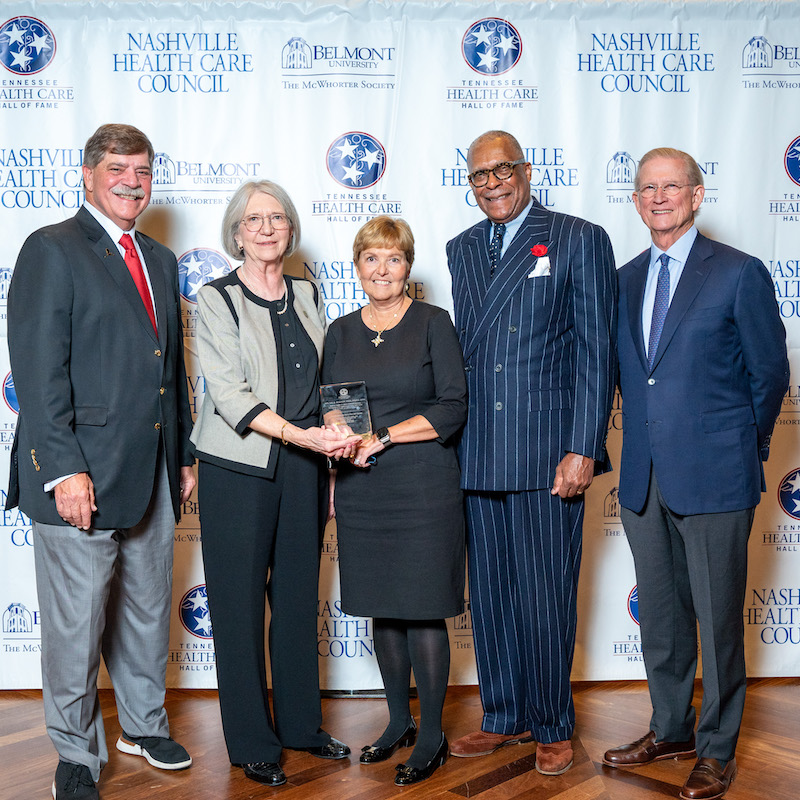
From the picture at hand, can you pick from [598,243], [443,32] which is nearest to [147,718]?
[598,243]

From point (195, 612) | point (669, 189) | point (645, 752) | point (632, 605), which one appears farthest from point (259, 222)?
point (632, 605)

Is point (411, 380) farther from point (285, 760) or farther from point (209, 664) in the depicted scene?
point (209, 664)

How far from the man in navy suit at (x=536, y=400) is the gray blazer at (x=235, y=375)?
0.62m

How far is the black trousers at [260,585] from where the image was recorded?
255 cm

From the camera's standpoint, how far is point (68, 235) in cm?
248

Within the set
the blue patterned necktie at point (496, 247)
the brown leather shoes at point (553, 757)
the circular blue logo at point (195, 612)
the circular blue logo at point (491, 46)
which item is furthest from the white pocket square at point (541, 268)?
the circular blue logo at point (195, 612)

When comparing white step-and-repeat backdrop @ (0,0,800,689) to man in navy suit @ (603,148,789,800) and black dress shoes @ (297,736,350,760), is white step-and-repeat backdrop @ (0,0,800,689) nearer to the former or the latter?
black dress shoes @ (297,736,350,760)

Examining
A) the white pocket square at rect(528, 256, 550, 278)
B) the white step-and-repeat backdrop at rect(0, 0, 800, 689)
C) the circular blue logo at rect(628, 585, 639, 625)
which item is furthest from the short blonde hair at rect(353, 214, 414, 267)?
the circular blue logo at rect(628, 585, 639, 625)

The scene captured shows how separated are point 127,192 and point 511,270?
3.87 ft

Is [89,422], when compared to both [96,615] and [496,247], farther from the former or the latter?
[496,247]

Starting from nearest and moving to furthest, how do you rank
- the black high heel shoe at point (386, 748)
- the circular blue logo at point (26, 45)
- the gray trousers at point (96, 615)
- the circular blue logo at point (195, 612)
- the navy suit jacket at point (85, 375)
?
the navy suit jacket at point (85, 375) < the gray trousers at point (96, 615) < the black high heel shoe at point (386, 748) < the circular blue logo at point (26, 45) < the circular blue logo at point (195, 612)

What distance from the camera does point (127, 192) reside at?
255 cm

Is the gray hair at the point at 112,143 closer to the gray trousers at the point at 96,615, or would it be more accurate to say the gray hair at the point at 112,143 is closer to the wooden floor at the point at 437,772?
the gray trousers at the point at 96,615

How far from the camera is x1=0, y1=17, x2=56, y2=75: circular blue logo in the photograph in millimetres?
3432
